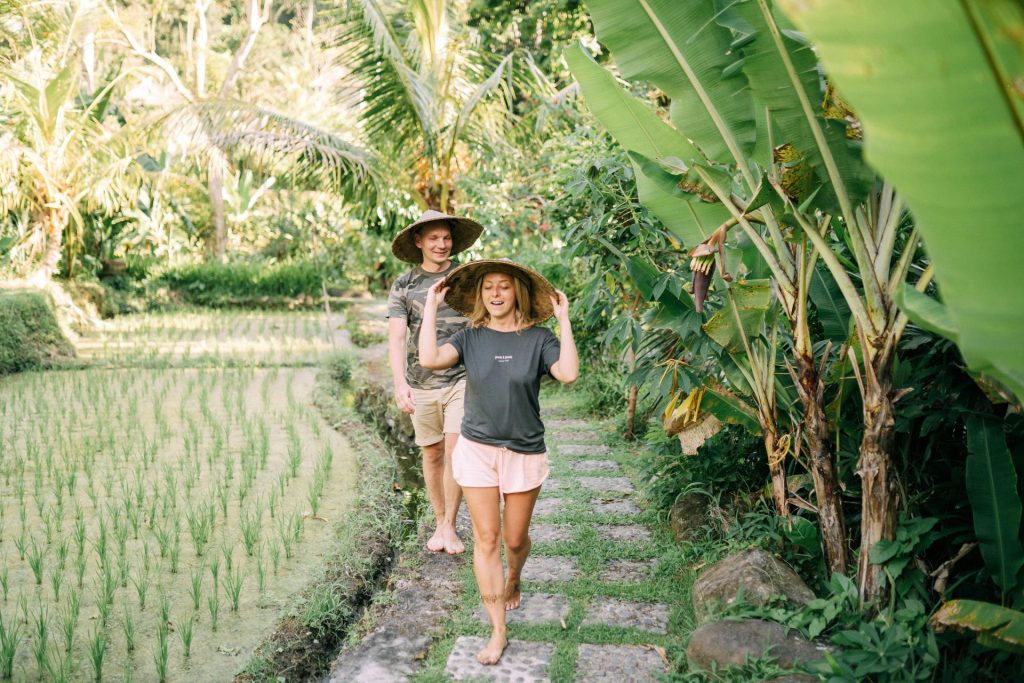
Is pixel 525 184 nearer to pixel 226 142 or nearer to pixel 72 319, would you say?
pixel 226 142

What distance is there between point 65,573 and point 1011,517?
150 inches

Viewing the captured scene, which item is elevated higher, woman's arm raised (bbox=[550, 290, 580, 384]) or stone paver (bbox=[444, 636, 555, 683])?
woman's arm raised (bbox=[550, 290, 580, 384])

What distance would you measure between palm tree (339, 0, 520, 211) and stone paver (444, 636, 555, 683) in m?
5.42

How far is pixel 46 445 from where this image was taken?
20.3ft

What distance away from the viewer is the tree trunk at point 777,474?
11.2 ft

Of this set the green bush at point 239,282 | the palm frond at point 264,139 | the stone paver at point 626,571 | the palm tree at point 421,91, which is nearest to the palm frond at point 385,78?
the palm tree at point 421,91

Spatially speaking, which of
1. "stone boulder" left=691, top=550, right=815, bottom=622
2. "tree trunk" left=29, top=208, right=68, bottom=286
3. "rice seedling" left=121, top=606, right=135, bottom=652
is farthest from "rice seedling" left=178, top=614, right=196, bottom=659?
"tree trunk" left=29, top=208, right=68, bottom=286

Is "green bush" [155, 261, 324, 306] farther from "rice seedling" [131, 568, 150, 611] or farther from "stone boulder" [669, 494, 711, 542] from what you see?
"stone boulder" [669, 494, 711, 542]

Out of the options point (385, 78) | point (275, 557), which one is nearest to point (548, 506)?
point (275, 557)

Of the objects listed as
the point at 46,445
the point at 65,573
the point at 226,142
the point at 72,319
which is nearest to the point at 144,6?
the point at 72,319

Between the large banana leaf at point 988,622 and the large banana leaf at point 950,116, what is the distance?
1.26 meters

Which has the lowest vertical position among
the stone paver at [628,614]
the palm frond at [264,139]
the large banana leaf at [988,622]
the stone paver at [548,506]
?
the stone paver at [548,506]

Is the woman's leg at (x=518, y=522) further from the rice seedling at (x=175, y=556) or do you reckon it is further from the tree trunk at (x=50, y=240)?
the tree trunk at (x=50, y=240)

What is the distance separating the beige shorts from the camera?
13.5ft
